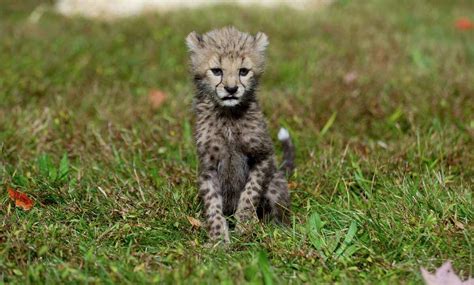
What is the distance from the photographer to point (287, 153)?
5.63m

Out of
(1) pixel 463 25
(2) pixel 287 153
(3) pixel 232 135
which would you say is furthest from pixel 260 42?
(1) pixel 463 25

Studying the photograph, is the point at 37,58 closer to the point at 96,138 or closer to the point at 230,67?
the point at 96,138

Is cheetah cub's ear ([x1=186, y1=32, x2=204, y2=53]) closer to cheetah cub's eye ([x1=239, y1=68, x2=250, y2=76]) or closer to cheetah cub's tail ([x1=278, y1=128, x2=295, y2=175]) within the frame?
cheetah cub's eye ([x1=239, y1=68, x2=250, y2=76])

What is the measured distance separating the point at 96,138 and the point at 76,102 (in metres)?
1.38

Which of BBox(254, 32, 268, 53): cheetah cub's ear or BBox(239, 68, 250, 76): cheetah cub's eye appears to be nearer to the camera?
BBox(239, 68, 250, 76): cheetah cub's eye

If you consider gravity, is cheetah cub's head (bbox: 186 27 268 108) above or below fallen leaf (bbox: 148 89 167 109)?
above

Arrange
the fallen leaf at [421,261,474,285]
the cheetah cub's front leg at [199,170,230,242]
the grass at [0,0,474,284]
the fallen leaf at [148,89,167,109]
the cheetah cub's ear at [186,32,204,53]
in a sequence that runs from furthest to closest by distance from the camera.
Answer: the fallen leaf at [148,89,167,109] < the cheetah cub's ear at [186,32,204,53] < the cheetah cub's front leg at [199,170,230,242] < the grass at [0,0,474,284] < the fallen leaf at [421,261,474,285]

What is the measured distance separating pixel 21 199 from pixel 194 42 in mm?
1641

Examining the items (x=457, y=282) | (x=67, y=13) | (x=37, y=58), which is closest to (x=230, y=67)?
(x=457, y=282)

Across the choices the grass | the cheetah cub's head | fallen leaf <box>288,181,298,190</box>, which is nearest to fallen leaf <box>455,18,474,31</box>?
the grass

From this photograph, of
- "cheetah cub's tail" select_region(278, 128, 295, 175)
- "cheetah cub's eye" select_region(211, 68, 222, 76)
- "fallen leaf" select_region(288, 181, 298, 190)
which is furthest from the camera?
"cheetah cub's tail" select_region(278, 128, 295, 175)

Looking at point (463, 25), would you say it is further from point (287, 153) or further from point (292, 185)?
point (292, 185)

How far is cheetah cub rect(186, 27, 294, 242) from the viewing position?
468 cm

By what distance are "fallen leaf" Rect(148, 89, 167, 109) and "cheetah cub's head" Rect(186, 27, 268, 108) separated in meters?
2.46
